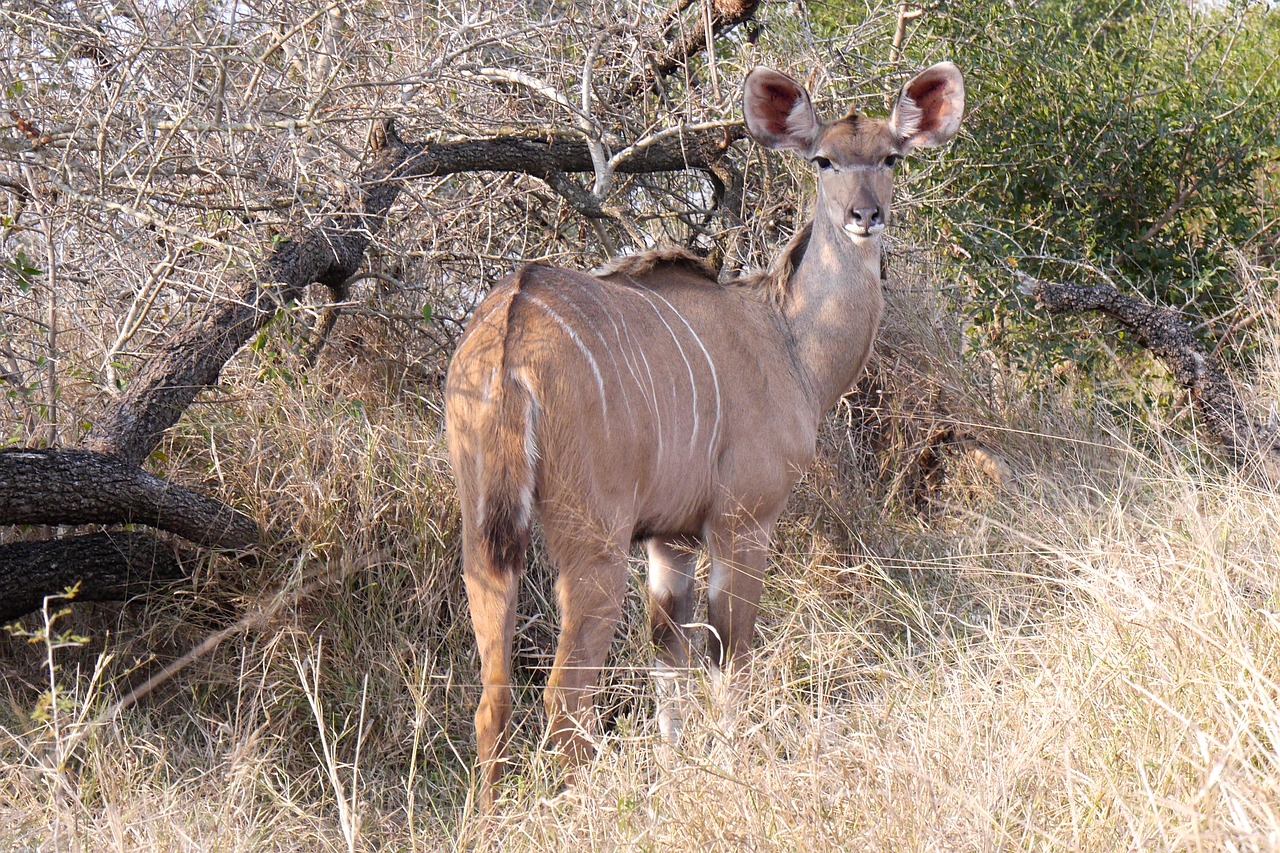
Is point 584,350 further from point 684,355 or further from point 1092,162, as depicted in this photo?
point 1092,162

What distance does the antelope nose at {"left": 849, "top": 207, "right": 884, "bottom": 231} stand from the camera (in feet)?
10.4

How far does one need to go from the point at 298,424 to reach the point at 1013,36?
301 centimetres

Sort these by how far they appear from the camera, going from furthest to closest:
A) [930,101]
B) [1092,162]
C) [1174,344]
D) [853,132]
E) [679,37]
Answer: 1. [1092,162]
2. [679,37]
3. [1174,344]
4. [930,101]
5. [853,132]

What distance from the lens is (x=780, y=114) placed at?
3.45m

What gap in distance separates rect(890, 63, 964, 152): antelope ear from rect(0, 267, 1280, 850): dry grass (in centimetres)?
96

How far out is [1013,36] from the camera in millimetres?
4703

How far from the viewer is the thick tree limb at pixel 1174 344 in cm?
377

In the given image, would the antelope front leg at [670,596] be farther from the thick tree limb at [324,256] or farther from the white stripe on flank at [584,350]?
the thick tree limb at [324,256]

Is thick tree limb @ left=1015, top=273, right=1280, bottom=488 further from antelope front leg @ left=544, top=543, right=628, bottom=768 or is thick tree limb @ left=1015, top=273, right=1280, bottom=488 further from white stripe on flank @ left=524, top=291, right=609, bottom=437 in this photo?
antelope front leg @ left=544, top=543, right=628, bottom=768

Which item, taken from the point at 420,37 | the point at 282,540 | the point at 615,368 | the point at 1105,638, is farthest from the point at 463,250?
the point at 1105,638

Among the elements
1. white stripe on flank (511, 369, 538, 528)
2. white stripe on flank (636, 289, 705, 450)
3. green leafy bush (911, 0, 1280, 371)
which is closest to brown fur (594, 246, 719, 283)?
white stripe on flank (636, 289, 705, 450)

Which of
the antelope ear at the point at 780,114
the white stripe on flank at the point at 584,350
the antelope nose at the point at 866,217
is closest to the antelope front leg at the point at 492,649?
the white stripe on flank at the point at 584,350

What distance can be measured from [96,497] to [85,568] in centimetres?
26

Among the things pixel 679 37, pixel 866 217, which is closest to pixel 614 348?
pixel 866 217
